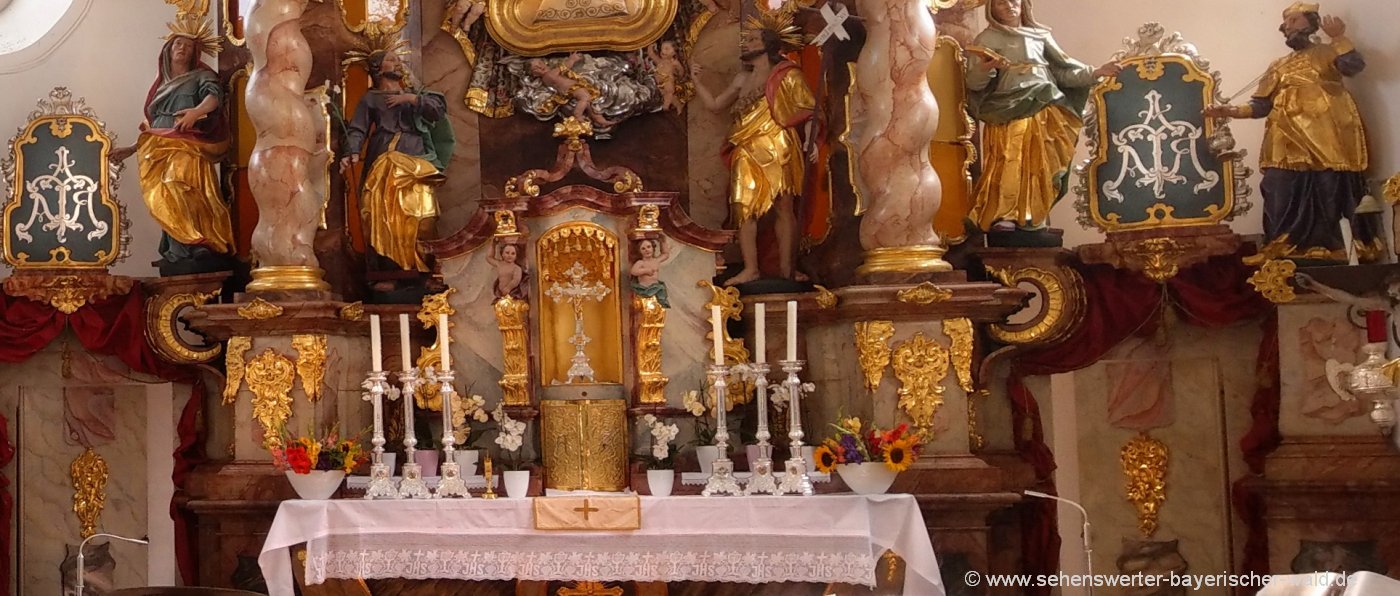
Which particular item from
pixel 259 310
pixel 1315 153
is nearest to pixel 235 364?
pixel 259 310

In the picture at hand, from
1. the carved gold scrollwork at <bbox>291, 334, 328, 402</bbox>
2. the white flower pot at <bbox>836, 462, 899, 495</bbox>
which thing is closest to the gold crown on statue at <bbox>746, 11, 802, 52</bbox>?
the white flower pot at <bbox>836, 462, 899, 495</bbox>

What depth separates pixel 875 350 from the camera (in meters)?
8.78

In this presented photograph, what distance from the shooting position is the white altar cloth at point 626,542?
7.99 metres

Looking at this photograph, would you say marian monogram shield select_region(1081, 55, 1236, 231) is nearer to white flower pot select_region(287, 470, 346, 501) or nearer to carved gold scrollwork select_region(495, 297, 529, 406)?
carved gold scrollwork select_region(495, 297, 529, 406)

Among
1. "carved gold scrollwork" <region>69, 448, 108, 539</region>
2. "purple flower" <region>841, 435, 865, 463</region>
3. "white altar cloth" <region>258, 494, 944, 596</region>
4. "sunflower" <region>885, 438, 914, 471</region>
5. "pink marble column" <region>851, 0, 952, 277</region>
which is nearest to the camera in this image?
"white altar cloth" <region>258, 494, 944, 596</region>

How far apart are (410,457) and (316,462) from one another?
530 mm

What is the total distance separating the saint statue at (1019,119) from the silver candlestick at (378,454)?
12.4 ft

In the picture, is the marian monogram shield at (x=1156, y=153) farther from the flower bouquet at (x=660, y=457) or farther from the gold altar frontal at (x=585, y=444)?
the gold altar frontal at (x=585, y=444)

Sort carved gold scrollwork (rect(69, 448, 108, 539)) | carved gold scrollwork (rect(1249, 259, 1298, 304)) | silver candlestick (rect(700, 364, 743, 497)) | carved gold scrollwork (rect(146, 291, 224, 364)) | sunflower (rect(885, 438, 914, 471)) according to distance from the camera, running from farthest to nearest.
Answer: carved gold scrollwork (rect(69, 448, 108, 539)) < carved gold scrollwork (rect(146, 291, 224, 364)) < carved gold scrollwork (rect(1249, 259, 1298, 304)) < silver candlestick (rect(700, 364, 743, 497)) < sunflower (rect(885, 438, 914, 471))

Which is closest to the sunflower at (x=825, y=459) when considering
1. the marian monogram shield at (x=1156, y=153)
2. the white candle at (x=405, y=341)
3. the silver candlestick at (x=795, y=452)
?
the silver candlestick at (x=795, y=452)

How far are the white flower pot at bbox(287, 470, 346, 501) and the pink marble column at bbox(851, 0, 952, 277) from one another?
3.29 metres

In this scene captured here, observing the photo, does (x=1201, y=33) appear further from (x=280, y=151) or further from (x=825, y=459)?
(x=280, y=151)

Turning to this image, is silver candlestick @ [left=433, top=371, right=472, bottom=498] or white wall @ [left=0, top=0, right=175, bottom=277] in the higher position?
white wall @ [left=0, top=0, right=175, bottom=277]

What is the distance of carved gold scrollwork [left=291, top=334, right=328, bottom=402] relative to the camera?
→ 367 inches
